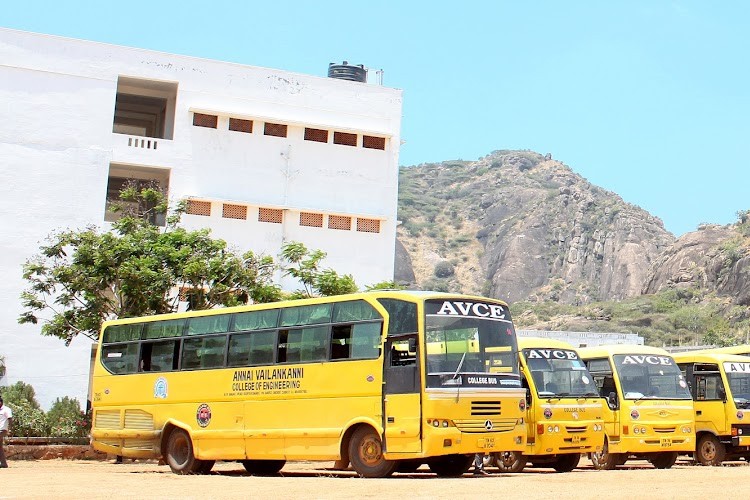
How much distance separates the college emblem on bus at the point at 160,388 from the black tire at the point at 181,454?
0.70m

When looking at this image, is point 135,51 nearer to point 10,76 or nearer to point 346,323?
point 10,76

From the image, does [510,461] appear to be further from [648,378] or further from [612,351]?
[648,378]

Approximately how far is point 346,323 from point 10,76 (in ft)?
70.2

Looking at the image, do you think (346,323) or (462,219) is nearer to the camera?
(346,323)

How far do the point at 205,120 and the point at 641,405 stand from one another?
20.6 m

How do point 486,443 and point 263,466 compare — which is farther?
point 263,466

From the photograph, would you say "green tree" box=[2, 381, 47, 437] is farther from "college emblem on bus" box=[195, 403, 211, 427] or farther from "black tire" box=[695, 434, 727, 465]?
"black tire" box=[695, 434, 727, 465]

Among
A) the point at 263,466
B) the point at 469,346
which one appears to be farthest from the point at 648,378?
the point at 263,466

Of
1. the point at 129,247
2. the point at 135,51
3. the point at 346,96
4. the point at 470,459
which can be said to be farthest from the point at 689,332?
the point at 470,459

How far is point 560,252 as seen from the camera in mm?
120875

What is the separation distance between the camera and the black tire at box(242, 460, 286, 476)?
61.0 feet

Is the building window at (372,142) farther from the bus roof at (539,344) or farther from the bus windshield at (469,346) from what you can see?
the bus windshield at (469,346)

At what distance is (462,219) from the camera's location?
447ft

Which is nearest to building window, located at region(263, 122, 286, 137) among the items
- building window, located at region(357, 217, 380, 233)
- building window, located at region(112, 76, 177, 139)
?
building window, located at region(112, 76, 177, 139)
